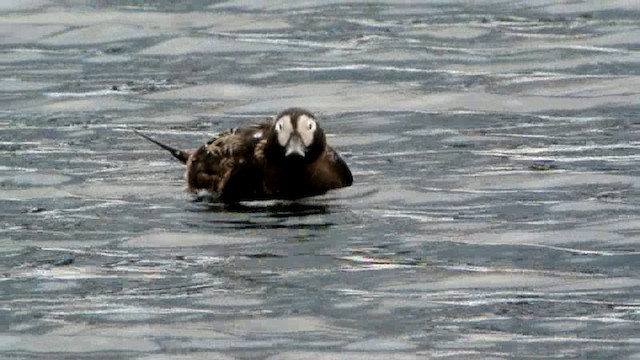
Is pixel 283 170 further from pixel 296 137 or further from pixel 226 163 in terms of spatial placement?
pixel 226 163

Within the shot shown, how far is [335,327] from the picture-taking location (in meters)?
12.7

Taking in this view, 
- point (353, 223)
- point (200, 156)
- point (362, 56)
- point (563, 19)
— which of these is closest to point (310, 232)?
point (353, 223)

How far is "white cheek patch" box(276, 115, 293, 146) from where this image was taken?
17250 millimetres

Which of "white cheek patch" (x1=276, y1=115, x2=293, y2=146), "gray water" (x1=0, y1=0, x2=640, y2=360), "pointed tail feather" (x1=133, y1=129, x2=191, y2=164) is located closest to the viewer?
"gray water" (x1=0, y1=0, x2=640, y2=360)

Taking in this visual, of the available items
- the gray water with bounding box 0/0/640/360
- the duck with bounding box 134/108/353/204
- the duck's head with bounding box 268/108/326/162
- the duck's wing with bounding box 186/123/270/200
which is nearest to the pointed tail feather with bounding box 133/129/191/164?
the gray water with bounding box 0/0/640/360

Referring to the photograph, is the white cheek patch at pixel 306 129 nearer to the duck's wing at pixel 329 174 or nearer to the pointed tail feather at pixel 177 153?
the duck's wing at pixel 329 174

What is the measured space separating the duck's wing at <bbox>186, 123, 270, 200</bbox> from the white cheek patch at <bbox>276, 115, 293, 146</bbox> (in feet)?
0.93

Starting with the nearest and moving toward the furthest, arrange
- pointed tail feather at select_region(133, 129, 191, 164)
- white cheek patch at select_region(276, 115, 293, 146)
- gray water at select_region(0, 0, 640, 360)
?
1. gray water at select_region(0, 0, 640, 360)
2. white cheek patch at select_region(276, 115, 293, 146)
3. pointed tail feather at select_region(133, 129, 191, 164)

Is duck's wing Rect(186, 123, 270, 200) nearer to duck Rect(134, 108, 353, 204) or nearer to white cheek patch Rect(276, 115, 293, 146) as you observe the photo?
duck Rect(134, 108, 353, 204)

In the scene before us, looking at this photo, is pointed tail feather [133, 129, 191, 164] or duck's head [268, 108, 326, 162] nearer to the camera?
duck's head [268, 108, 326, 162]

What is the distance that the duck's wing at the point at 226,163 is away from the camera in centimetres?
1734

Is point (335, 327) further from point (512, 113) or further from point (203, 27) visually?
point (203, 27)

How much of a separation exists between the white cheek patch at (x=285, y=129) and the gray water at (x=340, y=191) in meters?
0.48

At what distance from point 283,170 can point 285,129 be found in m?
0.28
